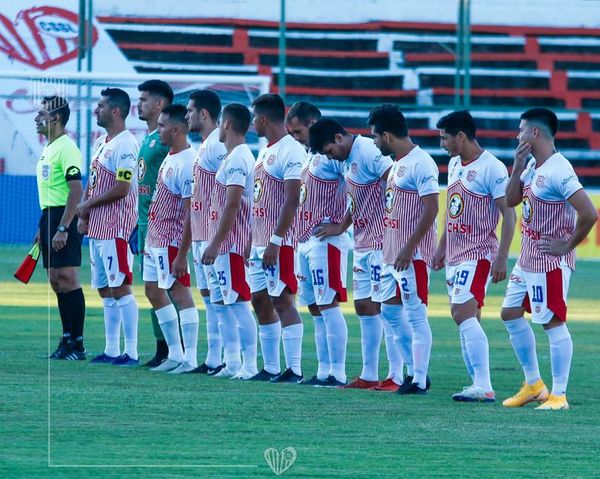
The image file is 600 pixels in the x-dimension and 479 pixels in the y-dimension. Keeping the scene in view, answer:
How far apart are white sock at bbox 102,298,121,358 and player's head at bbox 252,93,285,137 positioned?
75.5 inches

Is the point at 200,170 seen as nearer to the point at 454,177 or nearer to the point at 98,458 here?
the point at 454,177

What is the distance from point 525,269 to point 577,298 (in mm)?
10083

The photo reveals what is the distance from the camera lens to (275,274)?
32.8ft

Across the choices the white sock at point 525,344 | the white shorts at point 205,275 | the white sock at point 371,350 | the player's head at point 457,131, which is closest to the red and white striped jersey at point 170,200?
the white shorts at point 205,275

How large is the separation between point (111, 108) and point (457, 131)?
3.06 m

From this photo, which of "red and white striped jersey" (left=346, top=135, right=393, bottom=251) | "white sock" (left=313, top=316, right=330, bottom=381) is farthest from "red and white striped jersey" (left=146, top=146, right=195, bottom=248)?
"red and white striped jersey" (left=346, top=135, right=393, bottom=251)

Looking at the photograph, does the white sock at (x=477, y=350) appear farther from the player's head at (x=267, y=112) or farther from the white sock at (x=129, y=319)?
the white sock at (x=129, y=319)

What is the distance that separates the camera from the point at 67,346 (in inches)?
440

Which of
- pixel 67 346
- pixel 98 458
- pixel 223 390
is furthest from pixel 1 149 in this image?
pixel 98 458

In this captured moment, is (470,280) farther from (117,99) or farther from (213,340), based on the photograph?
(117,99)

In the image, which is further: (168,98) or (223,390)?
(168,98)

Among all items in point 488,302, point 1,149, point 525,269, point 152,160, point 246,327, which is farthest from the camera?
point 1,149

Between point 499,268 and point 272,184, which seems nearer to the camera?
point 499,268

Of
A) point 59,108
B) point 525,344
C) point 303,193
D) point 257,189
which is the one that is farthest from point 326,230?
point 59,108
